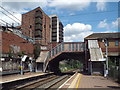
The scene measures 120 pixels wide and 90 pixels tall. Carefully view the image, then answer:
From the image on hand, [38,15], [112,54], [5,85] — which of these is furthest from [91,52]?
[38,15]

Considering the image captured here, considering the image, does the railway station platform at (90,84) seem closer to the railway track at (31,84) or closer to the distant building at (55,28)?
the railway track at (31,84)

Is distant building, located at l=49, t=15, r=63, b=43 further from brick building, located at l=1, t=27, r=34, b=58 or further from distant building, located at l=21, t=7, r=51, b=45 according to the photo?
brick building, located at l=1, t=27, r=34, b=58

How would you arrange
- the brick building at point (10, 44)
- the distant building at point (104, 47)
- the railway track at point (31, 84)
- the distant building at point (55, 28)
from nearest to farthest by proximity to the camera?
1. the railway track at point (31, 84)
2. the brick building at point (10, 44)
3. the distant building at point (104, 47)
4. the distant building at point (55, 28)

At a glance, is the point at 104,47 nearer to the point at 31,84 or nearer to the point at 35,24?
the point at 31,84

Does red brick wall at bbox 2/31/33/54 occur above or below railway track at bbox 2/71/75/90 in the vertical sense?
above

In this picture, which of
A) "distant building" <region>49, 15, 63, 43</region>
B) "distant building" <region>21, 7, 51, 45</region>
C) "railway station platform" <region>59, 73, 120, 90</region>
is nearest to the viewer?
"railway station platform" <region>59, 73, 120, 90</region>

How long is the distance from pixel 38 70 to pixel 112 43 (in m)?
17.5

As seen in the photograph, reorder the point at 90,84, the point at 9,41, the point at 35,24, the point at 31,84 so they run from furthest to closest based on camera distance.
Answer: the point at 35,24 → the point at 9,41 → the point at 31,84 → the point at 90,84

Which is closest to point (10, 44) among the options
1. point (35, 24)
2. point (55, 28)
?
point (35, 24)

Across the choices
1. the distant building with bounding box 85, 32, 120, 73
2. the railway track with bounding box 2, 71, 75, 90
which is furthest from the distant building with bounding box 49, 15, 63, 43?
the railway track with bounding box 2, 71, 75, 90

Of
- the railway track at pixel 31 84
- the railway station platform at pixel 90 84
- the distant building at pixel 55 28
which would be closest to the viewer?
the railway station platform at pixel 90 84

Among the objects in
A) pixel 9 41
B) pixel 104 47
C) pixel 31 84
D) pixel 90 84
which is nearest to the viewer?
pixel 90 84

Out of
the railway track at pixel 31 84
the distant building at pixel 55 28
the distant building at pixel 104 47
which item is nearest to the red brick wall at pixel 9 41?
the railway track at pixel 31 84

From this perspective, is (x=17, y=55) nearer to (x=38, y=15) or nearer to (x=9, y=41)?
(x=9, y=41)
